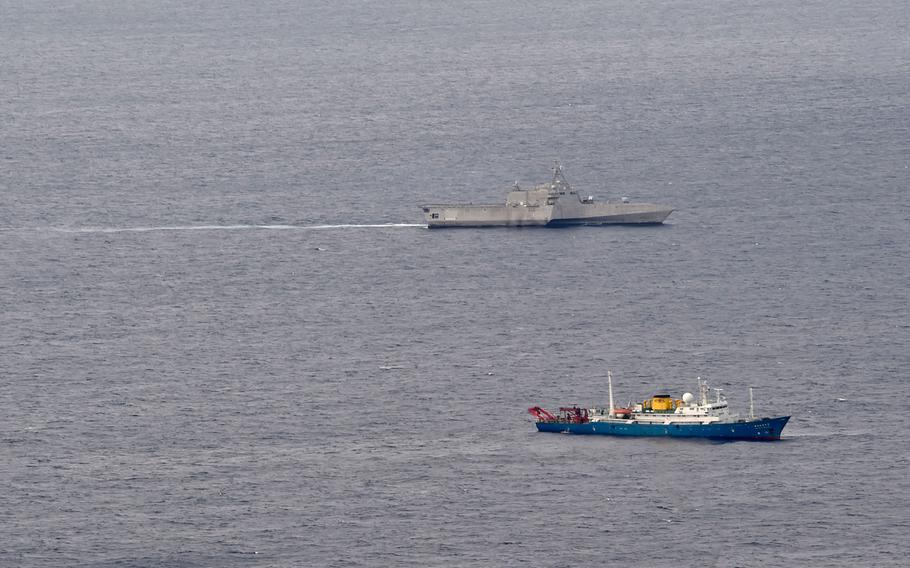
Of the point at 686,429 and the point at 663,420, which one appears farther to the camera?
the point at 663,420

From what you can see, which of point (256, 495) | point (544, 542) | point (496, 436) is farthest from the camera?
point (496, 436)

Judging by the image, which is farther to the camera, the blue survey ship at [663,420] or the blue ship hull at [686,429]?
the blue survey ship at [663,420]

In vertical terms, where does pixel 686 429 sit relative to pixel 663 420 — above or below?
below

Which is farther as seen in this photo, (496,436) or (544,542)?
(496,436)

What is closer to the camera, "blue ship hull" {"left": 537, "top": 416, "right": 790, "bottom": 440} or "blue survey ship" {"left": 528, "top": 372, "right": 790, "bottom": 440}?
"blue ship hull" {"left": 537, "top": 416, "right": 790, "bottom": 440}

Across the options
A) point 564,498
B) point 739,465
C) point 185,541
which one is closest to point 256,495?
point 185,541

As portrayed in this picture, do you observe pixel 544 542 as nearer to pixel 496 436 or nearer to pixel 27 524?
pixel 496 436
